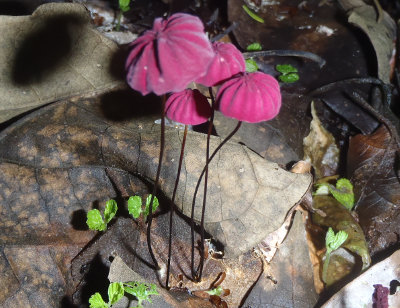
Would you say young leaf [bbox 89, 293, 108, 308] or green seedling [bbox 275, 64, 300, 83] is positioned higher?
green seedling [bbox 275, 64, 300, 83]

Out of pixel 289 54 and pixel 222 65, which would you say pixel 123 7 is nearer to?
pixel 289 54

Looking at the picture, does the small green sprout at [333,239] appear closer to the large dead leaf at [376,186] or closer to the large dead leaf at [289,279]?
the large dead leaf at [289,279]

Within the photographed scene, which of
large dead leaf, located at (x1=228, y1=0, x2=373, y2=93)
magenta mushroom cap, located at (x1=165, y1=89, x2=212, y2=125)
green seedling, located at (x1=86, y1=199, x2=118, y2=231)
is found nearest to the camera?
magenta mushroom cap, located at (x1=165, y1=89, x2=212, y2=125)

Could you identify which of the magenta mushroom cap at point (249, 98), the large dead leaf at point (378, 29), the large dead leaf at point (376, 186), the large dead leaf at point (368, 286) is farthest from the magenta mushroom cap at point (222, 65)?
the large dead leaf at point (378, 29)

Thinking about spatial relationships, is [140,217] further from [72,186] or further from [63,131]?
[63,131]

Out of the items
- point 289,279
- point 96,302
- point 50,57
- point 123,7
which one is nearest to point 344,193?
point 289,279

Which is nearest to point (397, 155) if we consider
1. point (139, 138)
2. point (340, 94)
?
point (340, 94)

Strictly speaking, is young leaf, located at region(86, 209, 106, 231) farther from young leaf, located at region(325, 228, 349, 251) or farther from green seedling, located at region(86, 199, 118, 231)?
young leaf, located at region(325, 228, 349, 251)

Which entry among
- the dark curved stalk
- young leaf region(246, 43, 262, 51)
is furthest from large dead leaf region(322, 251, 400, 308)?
young leaf region(246, 43, 262, 51)
